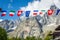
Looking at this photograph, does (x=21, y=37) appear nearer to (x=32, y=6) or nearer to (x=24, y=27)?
(x=24, y=27)

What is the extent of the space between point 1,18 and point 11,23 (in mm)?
365

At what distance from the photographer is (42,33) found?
32.0 feet

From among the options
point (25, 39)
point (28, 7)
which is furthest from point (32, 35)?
point (28, 7)

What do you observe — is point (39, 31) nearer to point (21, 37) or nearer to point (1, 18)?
point (21, 37)

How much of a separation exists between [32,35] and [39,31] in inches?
10.3

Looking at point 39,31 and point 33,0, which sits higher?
point 33,0

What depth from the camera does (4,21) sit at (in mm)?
9914

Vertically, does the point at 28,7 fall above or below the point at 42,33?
above

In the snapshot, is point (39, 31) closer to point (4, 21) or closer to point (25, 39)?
point (25, 39)

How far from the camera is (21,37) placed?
984cm

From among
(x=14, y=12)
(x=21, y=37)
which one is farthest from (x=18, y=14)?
(x=21, y=37)

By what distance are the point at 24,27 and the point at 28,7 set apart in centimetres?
66

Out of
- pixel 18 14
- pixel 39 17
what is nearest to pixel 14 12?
pixel 18 14

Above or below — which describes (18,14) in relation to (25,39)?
above
